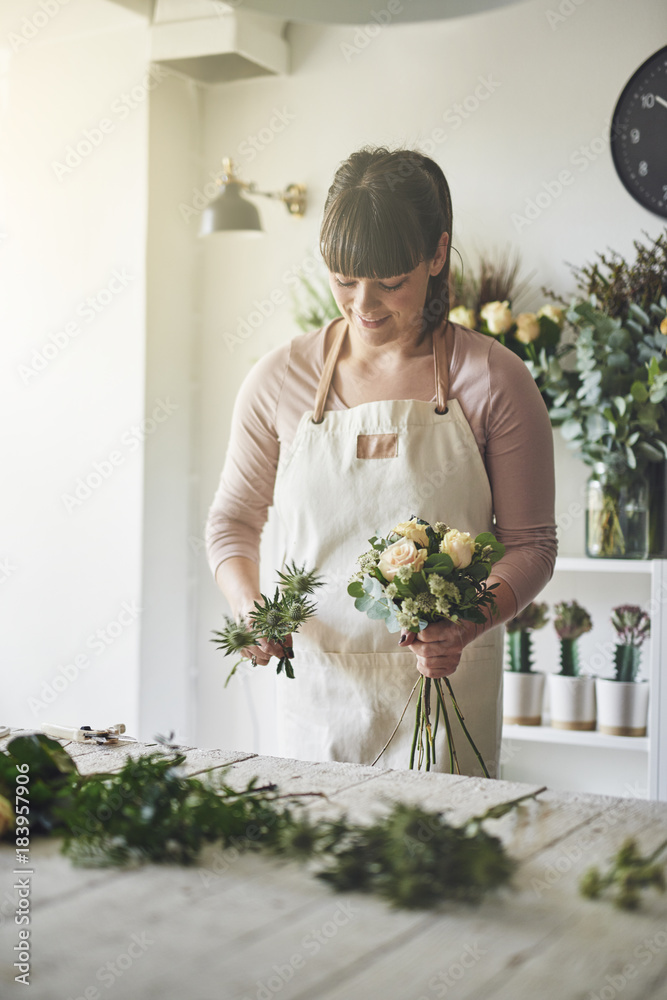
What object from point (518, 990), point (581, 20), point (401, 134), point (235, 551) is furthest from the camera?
point (401, 134)

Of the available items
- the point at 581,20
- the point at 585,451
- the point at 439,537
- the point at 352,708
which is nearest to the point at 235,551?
the point at 352,708

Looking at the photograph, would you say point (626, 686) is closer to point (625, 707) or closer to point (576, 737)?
point (625, 707)

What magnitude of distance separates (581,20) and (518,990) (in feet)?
10.0

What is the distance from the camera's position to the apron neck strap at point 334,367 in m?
1.86

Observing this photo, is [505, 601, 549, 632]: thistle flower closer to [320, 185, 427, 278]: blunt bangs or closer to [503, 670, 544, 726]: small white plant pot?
[503, 670, 544, 726]: small white plant pot

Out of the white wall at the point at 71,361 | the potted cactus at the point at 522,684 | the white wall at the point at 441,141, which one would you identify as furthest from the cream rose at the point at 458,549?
the white wall at the point at 71,361

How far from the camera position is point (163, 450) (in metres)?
3.55

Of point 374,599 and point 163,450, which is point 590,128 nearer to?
point 163,450

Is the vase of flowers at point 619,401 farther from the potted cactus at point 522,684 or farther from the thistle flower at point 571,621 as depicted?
the potted cactus at point 522,684

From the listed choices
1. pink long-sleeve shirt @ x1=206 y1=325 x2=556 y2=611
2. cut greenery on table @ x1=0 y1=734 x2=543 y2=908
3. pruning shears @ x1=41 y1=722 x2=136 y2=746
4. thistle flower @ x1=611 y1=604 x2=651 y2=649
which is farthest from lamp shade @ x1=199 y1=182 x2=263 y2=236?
cut greenery on table @ x1=0 y1=734 x2=543 y2=908

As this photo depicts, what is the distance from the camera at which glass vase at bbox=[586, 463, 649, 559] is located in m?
2.78

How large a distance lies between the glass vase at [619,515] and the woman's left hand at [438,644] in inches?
51.7

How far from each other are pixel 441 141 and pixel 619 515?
1.41 m

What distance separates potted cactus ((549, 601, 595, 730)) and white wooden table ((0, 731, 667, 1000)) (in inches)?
70.2
